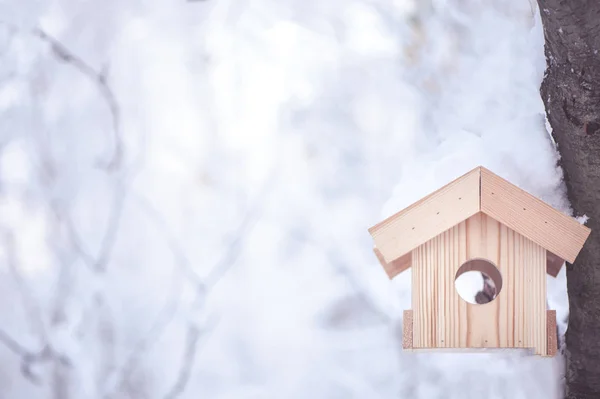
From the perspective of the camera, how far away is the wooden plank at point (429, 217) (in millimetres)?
978

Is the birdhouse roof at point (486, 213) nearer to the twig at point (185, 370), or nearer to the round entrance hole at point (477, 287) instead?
the round entrance hole at point (477, 287)

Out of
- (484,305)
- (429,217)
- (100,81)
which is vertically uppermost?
(100,81)

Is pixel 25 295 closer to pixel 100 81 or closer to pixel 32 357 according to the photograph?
pixel 32 357

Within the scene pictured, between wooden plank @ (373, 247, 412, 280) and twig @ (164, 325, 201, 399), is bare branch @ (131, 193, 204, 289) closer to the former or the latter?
twig @ (164, 325, 201, 399)

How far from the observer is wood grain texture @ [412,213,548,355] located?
1.00 metres

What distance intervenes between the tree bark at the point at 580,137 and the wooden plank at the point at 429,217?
9.7 inches

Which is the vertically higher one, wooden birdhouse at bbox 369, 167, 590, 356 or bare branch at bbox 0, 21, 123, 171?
bare branch at bbox 0, 21, 123, 171

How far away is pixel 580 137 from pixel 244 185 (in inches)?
30.6

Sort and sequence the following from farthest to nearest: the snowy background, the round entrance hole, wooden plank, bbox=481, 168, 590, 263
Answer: the snowy background < the round entrance hole < wooden plank, bbox=481, 168, 590, 263

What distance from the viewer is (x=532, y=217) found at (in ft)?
3.22

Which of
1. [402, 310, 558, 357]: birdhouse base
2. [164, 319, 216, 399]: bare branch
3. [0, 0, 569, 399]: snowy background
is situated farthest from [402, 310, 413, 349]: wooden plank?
[164, 319, 216, 399]: bare branch

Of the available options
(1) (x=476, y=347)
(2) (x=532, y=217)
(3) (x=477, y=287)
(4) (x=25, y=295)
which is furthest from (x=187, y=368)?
(2) (x=532, y=217)

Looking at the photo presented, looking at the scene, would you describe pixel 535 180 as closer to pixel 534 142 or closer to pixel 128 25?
pixel 534 142

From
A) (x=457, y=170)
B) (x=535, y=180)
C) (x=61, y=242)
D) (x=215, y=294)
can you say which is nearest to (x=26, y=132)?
(x=61, y=242)
